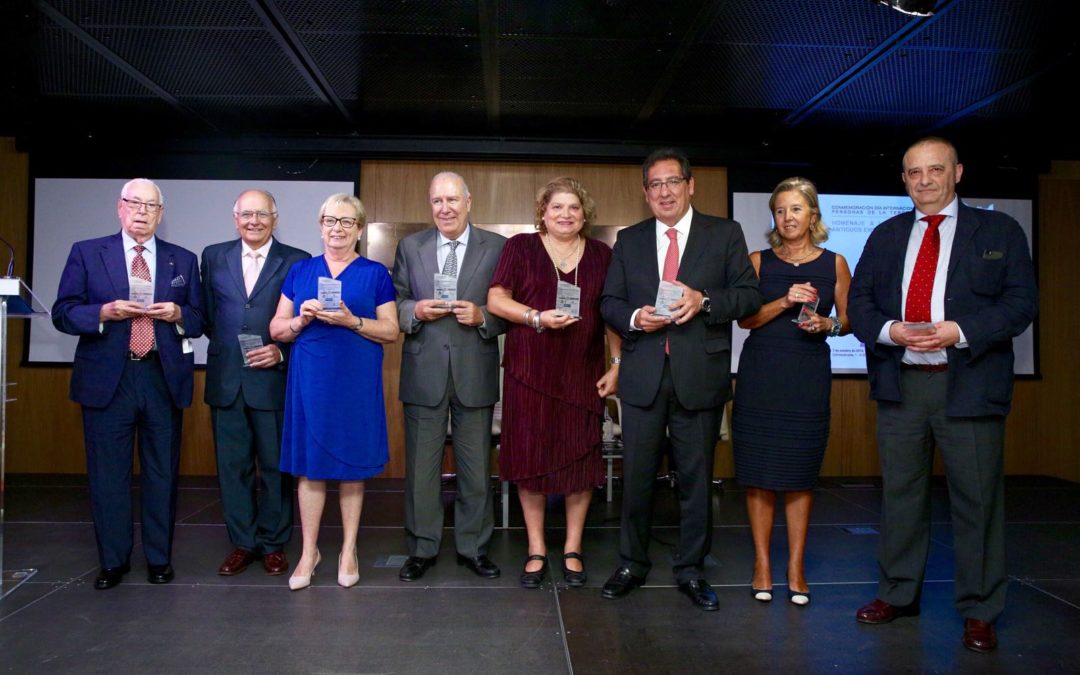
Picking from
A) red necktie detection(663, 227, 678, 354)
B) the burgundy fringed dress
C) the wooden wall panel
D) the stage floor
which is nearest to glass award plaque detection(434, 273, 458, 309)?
the burgundy fringed dress

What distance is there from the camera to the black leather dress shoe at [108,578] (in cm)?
311

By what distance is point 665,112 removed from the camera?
17.7 ft

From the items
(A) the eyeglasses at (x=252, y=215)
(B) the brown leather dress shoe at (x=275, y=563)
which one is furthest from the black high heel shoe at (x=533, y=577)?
(A) the eyeglasses at (x=252, y=215)

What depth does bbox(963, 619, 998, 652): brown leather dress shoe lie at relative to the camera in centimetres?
252

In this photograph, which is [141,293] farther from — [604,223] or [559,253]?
[604,223]

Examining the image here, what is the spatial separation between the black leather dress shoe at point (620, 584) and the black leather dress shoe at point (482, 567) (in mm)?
520

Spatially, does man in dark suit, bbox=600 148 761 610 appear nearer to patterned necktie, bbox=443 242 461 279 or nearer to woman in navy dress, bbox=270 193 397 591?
patterned necktie, bbox=443 242 461 279

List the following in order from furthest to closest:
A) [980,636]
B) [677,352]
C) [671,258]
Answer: [671,258]
[677,352]
[980,636]

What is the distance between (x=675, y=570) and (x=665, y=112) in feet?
11.7

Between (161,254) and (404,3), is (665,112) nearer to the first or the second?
(404,3)

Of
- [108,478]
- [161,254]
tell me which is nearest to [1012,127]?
[161,254]

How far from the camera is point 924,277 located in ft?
8.88

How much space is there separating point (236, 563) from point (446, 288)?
1615mm

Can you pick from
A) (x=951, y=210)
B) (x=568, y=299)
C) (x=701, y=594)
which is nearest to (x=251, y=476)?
(x=568, y=299)
